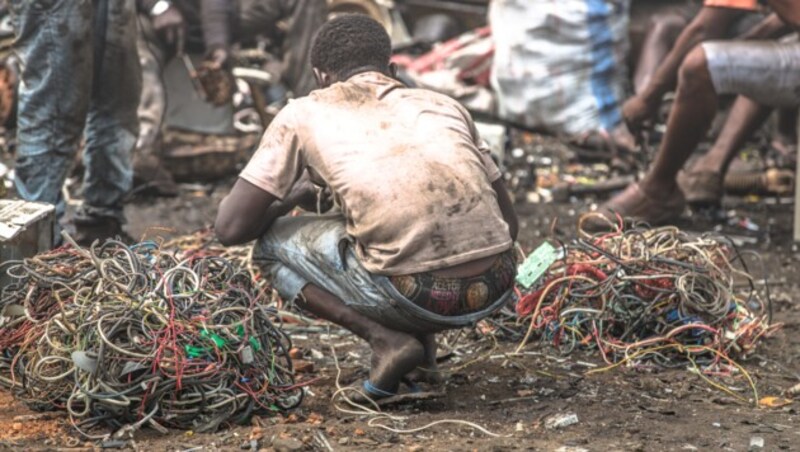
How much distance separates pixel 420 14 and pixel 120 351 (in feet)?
25.4

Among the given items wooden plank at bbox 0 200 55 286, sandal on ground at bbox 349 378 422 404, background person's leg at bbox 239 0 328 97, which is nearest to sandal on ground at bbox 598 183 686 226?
background person's leg at bbox 239 0 328 97

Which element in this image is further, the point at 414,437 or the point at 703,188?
the point at 703,188

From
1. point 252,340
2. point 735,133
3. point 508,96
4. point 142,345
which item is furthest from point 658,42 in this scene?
point 142,345

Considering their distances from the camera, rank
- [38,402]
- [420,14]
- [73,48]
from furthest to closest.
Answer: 1. [420,14]
2. [73,48]
3. [38,402]

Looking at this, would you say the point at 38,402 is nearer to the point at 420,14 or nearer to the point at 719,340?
the point at 719,340

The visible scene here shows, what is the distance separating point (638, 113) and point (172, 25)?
9.70 feet

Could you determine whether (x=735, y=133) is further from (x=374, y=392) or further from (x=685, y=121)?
(x=374, y=392)

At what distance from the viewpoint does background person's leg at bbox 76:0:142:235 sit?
5.83 m

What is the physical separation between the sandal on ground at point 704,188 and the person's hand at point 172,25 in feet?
10.5

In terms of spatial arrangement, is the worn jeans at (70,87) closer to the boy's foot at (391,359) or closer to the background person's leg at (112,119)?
the background person's leg at (112,119)

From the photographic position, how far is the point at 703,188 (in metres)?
7.38

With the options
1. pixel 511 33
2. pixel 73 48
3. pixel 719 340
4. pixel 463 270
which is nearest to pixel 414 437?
pixel 463 270

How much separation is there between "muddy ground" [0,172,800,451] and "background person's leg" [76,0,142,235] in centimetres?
153

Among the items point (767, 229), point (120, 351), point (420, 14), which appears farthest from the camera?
point (420, 14)
